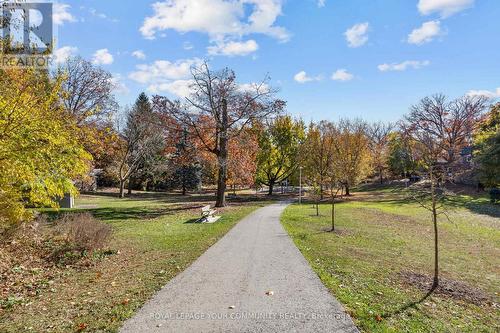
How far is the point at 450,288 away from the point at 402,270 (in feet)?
4.98

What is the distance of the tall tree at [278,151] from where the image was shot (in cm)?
4406

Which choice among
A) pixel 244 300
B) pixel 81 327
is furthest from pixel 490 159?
pixel 81 327

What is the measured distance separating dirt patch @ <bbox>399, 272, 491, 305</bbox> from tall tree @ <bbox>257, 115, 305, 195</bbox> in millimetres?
34150

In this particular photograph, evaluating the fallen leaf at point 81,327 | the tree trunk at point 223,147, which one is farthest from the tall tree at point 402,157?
the fallen leaf at point 81,327

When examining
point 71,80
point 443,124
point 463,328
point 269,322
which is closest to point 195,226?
point 269,322

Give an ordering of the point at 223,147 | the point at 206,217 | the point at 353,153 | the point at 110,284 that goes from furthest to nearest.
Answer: the point at 353,153
the point at 223,147
the point at 206,217
the point at 110,284

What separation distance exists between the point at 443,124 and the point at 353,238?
4356 centimetres

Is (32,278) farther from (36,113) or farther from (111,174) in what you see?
(111,174)

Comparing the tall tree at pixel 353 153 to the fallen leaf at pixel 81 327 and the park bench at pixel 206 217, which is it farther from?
the fallen leaf at pixel 81 327

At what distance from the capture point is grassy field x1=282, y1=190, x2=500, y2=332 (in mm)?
6641

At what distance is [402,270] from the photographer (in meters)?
10.4

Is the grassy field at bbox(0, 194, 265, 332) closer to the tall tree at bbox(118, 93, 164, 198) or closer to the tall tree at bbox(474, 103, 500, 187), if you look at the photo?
the tall tree at bbox(474, 103, 500, 187)

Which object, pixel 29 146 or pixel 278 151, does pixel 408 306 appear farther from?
pixel 278 151

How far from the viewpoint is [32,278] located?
8773mm
